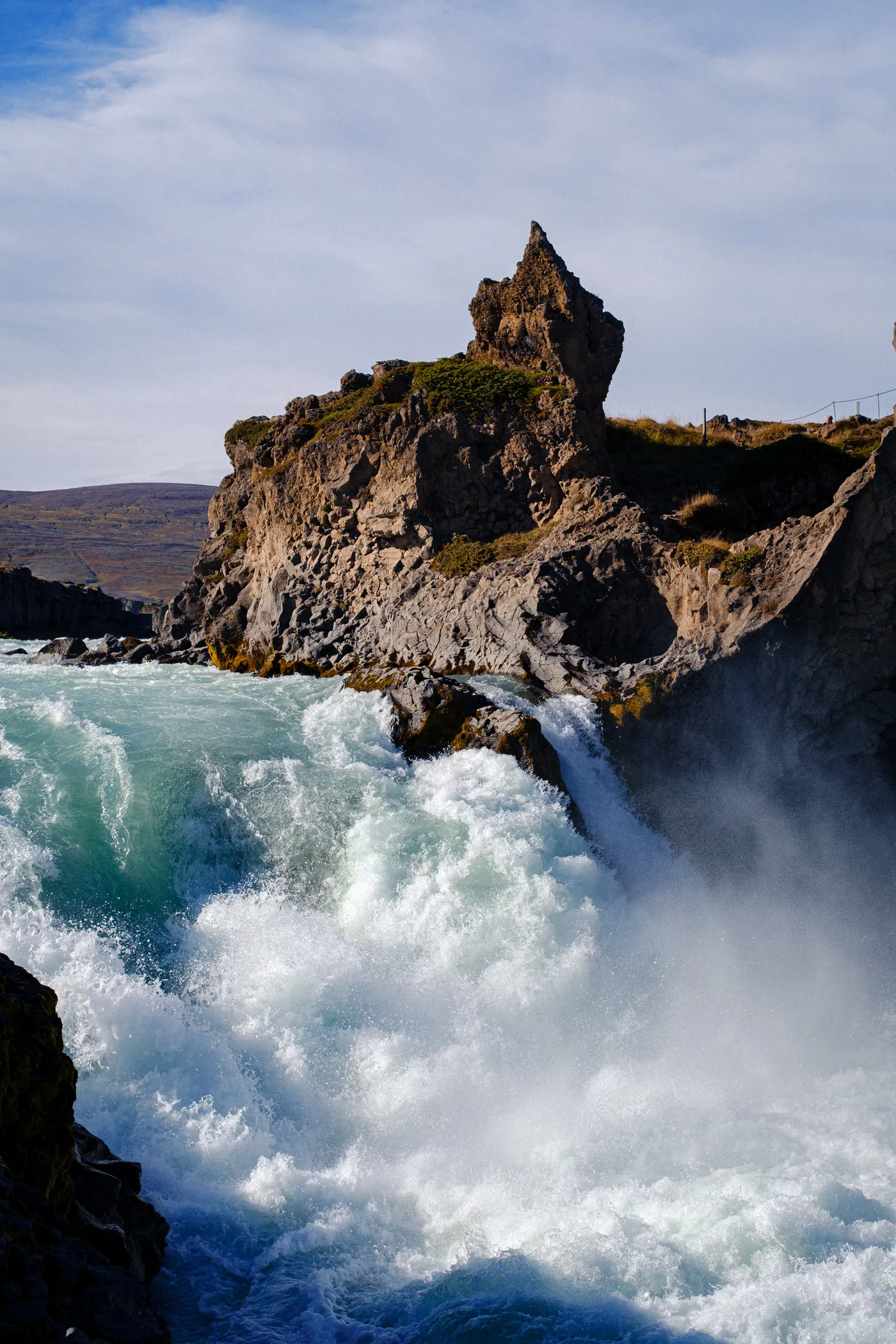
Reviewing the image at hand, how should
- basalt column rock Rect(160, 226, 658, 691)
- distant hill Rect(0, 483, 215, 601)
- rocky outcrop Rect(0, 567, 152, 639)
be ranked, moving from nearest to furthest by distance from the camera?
basalt column rock Rect(160, 226, 658, 691) < rocky outcrop Rect(0, 567, 152, 639) < distant hill Rect(0, 483, 215, 601)

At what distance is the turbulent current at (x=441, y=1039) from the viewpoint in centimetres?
993

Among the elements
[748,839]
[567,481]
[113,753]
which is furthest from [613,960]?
[567,481]

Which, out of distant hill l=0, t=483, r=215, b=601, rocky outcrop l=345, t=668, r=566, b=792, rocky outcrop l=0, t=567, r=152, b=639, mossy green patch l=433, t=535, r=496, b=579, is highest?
distant hill l=0, t=483, r=215, b=601

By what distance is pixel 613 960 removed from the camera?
15.2 meters

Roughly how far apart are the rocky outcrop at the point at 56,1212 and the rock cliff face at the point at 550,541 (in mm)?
12589

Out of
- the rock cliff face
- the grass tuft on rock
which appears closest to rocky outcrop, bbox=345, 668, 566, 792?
the rock cliff face

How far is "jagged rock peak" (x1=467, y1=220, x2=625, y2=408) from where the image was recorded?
30.6 metres

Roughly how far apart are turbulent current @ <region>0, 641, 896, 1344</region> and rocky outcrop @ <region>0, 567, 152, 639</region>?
109ft

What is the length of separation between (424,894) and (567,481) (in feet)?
53.1

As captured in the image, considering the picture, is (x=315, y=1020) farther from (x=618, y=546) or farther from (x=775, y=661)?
(x=618, y=546)

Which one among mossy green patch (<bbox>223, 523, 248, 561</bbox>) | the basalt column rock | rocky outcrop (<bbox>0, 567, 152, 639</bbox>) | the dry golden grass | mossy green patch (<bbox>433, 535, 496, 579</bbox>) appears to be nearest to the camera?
the basalt column rock

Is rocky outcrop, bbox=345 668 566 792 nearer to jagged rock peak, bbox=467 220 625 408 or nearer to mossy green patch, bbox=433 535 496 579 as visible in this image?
mossy green patch, bbox=433 535 496 579

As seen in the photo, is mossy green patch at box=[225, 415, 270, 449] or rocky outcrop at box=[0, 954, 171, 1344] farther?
mossy green patch at box=[225, 415, 270, 449]

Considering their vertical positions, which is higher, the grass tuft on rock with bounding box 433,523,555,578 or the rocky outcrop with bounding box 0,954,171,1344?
the grass tuft on rock with bounding box 433,523,555,578
